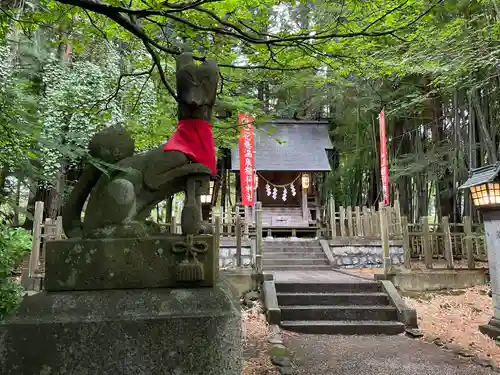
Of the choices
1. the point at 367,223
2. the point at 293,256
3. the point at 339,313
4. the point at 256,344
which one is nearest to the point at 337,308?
the point at 339,313

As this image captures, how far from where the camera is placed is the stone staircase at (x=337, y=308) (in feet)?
18.2

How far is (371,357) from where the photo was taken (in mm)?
4398

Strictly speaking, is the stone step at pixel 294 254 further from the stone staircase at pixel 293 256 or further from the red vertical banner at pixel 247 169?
the red vertical banner at pixel 247 169

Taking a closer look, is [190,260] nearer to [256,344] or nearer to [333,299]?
[256,344]

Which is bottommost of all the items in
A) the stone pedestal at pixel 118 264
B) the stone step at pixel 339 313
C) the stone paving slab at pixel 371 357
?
the stone paving slab at pixel 371 357

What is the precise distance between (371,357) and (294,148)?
35.6 feet

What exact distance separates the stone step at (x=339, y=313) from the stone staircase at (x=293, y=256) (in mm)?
3148

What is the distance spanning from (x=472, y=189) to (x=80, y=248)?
579 cm

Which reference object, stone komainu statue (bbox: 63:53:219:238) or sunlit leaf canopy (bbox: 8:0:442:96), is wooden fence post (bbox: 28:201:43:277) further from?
stone komainu statue (bbox: 63:53:219:238)

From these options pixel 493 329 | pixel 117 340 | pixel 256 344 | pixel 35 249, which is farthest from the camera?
pixel 35 249

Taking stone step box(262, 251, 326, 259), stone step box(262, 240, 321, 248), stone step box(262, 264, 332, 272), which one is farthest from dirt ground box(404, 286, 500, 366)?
stone step box(262, 240, 321, 248)

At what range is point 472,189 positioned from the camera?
5.64 m

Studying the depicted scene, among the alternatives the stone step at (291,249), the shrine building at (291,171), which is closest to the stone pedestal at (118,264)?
the stone step at (291,249)

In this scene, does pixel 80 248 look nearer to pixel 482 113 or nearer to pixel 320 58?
pixel 320 58
